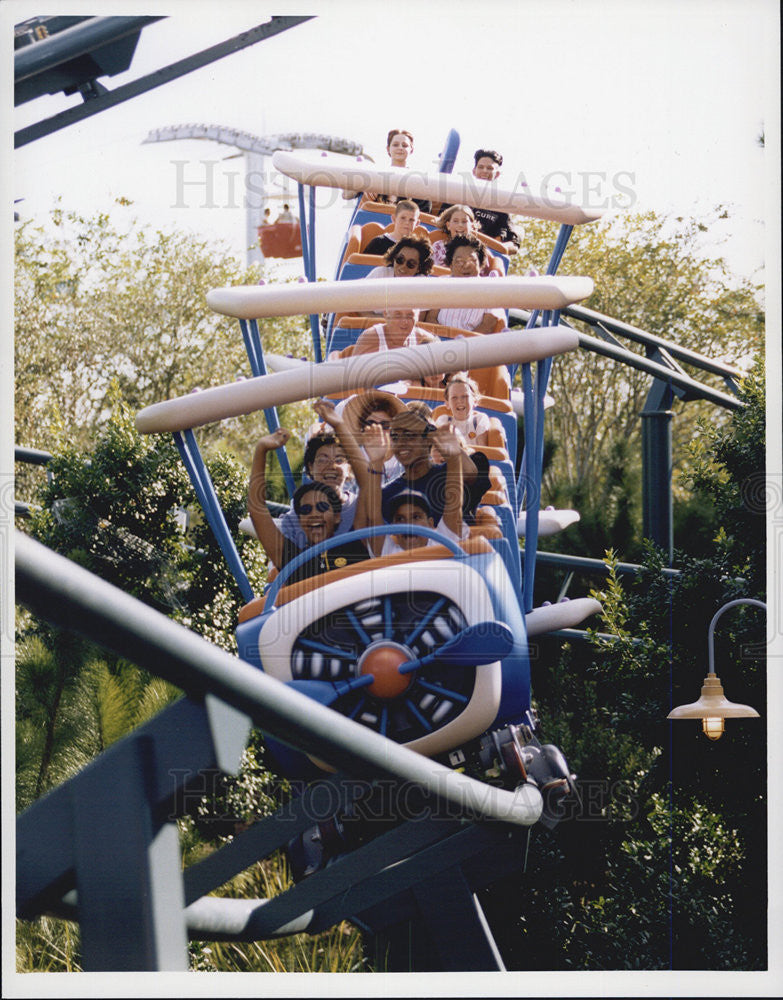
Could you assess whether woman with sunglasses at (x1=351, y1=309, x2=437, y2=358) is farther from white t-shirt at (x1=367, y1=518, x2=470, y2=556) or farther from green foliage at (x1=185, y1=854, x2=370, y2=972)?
green foliage at (x1=185, y1=854, x2=370, y2=972)

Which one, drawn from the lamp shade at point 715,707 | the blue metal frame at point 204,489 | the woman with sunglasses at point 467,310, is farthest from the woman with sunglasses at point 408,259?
the lamp shade at point 715,707

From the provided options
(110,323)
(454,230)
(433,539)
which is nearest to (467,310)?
(454,230)

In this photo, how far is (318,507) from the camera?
3.00 metres

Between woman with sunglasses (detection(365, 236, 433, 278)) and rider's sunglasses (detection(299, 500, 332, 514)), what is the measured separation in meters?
0.96

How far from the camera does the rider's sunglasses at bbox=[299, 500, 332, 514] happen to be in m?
2.99

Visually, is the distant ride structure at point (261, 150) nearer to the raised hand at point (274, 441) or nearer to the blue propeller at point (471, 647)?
the raised hand at point (274, 441)

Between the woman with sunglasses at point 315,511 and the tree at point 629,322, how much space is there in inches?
63.6

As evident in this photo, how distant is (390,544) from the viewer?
285cm

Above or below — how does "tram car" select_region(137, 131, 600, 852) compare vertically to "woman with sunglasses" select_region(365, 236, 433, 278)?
below

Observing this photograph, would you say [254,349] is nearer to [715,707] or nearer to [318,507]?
[318,507]

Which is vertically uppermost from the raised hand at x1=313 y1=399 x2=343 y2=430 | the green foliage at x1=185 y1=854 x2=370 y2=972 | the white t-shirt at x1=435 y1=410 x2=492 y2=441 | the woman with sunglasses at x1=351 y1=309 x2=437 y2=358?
the woman with sunglasses at x1=351 y1=309 x2=437 y2=358

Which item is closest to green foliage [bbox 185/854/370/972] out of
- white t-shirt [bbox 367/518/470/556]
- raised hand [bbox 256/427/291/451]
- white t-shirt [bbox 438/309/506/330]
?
white t-shirt [bbox 367/518/470/556]

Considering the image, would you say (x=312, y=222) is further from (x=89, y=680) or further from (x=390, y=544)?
(x=89, y=680)

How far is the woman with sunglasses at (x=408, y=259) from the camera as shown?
3.60 metres
